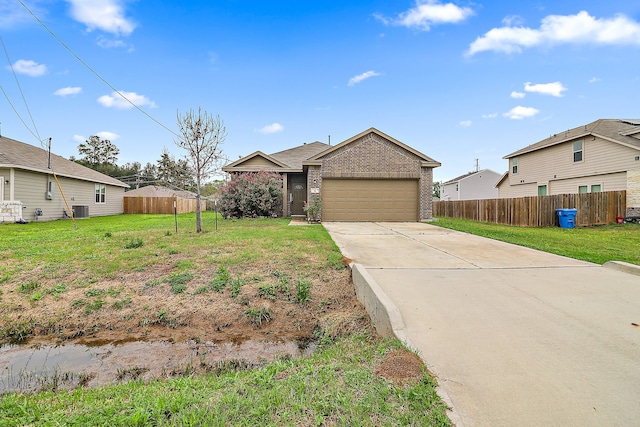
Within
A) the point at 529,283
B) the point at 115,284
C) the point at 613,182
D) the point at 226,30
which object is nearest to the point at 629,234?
the point at 613,182

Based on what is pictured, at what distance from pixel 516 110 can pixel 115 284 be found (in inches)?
929

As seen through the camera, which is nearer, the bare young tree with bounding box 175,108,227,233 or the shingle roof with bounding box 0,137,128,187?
the bare young tree with bounding box 175,108,227,233

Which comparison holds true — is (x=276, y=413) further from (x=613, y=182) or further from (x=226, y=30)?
(x=613, y=182)

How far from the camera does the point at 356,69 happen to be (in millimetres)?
16531

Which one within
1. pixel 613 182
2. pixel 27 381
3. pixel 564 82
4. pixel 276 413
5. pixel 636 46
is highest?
pixel 636 46

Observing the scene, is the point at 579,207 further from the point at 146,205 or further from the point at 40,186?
the point at 146,205

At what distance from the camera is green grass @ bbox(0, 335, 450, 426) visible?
75.4 inches

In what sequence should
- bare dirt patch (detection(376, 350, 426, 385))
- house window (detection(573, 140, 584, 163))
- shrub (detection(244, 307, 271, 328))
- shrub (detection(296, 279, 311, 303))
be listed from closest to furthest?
bare dirt patch (detection(376, 350, 426, 385)), shrub (detection(244, 307, 271, 328)), shrub (detection(296, 279, 311, 303)), house window (detection(573, 140, 584, 163))

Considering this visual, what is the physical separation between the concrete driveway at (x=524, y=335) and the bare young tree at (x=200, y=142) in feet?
22.0

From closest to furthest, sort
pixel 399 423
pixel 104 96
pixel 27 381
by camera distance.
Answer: pixel 399 423
pixel 27 381
pixel 104 96

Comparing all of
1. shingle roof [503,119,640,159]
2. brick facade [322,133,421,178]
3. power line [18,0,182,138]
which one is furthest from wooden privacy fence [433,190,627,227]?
power line [18,0,182,138]

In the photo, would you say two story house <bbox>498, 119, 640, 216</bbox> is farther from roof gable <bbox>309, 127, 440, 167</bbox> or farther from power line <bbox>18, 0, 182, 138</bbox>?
power line <bbox>18, 0, 182, 138</bbox>

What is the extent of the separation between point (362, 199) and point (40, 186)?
16.5 meters

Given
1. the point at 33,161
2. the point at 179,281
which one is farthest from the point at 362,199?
the point at 33,161
